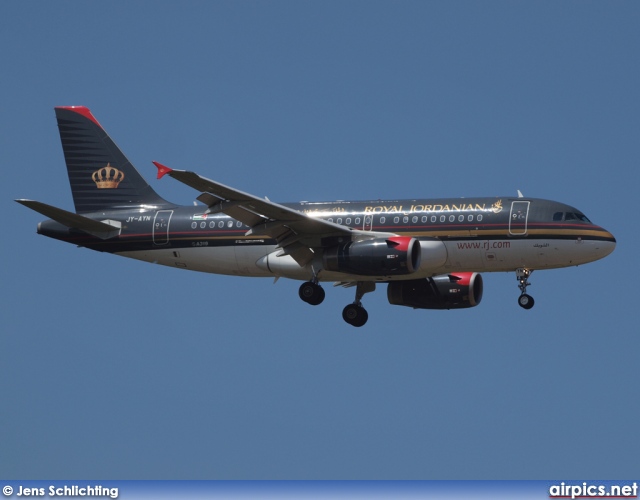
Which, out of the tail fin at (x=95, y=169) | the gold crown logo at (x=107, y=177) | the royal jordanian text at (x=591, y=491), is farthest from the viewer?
the gold crown logo at (x=107, y=177)

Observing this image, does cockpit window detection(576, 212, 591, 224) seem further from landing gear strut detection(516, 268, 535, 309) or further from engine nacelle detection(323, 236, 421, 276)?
engine nacelle detection(323, 236, 421, 276)

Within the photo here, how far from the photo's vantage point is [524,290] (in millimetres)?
60125

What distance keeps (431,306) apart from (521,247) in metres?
6.50

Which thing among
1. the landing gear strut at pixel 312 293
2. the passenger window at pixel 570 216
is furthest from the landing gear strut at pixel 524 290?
the landing gear strut at pixel 312 293

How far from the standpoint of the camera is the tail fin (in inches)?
2603

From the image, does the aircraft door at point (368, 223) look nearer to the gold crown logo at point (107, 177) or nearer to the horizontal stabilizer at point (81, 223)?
the horizontal stabilizer at point (81, 223)

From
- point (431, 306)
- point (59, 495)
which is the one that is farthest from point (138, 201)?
point (59, 495)

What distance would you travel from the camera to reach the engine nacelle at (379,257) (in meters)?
58.0

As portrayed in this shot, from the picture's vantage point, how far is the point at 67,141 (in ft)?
222

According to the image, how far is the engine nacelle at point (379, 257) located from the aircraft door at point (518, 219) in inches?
151

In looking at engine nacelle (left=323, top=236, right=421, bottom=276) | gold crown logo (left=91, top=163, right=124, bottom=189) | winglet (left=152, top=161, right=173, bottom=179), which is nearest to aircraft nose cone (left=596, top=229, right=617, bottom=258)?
engine nacelle (left=323, top=236, right=421, bottom=276)

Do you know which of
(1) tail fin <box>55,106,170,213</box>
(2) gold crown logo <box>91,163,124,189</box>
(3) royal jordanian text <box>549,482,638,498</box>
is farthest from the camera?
(2) gold crown logo <box>91,163,124,189</box>

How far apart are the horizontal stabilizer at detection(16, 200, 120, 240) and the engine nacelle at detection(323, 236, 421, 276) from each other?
35.5 feet

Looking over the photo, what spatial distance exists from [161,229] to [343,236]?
870 cm
